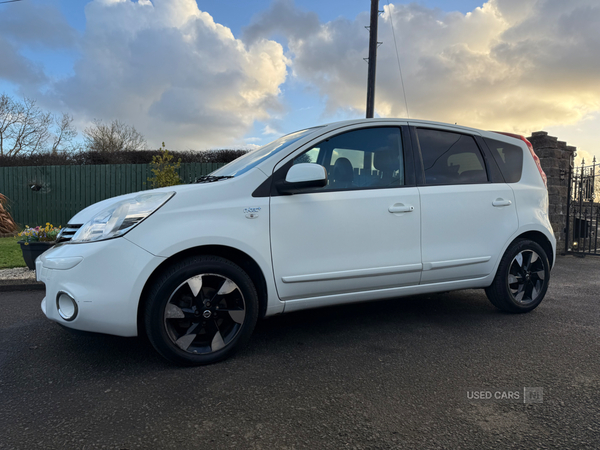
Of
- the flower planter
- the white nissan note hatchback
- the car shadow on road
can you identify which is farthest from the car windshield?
the flower planter

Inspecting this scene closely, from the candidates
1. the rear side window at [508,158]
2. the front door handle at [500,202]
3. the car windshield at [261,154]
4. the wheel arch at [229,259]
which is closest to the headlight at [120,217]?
the wheel arch at [229,259]

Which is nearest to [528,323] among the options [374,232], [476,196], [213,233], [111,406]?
[476,196]

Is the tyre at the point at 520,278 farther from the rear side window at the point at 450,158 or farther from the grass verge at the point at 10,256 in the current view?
Answer: the grass verge at the point at 10,256

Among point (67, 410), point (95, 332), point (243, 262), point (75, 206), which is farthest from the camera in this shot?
point (75, 206)

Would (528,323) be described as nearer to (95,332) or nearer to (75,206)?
(95,332)

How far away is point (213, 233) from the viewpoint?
2.73m

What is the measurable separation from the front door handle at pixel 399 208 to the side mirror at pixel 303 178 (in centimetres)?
65

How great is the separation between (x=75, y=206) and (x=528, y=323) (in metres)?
15.3

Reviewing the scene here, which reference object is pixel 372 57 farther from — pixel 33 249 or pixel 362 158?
pixel 33 249

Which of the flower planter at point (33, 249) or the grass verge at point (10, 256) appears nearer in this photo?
the flower planter at point (33, 249)

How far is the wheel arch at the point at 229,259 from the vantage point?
2.67 metres

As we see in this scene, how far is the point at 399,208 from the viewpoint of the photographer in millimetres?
3316

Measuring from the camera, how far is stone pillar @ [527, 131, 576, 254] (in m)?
8.91

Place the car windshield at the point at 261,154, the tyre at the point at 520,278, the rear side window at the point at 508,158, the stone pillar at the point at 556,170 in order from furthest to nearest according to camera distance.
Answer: the stone pillar at the point at 556,170, the rear side window at the point at 508,158, the tyre at the point at 520,278, the car windshield at the point at 261,154
